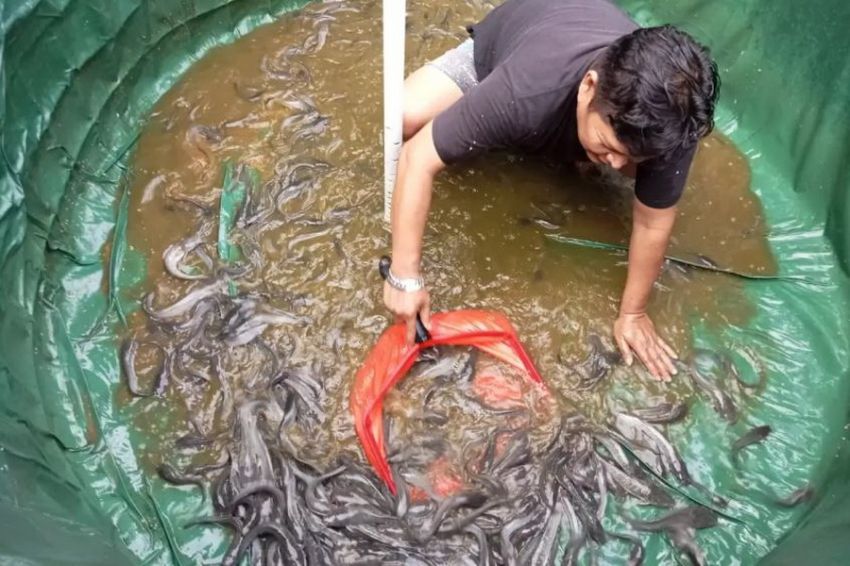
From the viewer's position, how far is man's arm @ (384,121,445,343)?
1794 mm

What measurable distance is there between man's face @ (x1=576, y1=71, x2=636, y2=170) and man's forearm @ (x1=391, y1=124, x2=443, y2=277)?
371 mm

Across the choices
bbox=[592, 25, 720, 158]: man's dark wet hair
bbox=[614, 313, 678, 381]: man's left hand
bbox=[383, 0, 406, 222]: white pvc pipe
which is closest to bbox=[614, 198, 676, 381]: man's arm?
bbox=[614, 313, 678, 381]: man's left hand

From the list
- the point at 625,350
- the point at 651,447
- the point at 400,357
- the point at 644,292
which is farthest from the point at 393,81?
the point at 651,447

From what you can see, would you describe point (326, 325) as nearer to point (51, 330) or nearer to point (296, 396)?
point (296, 396)

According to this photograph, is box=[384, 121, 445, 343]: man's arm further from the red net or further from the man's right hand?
the red net

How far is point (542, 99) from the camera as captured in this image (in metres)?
1.79

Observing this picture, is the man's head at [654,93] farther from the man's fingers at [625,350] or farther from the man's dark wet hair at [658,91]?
the man's fingers at [625,350]

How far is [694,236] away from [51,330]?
1992 mm

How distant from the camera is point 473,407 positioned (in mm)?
2010

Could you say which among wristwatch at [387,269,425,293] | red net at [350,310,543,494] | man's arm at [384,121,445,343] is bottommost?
red net at [350,310,543,494]

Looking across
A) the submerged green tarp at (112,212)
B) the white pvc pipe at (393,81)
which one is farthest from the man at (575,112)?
the submerged green tarp at (112,212)

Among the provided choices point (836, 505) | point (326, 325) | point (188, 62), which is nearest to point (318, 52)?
point (188, 62)

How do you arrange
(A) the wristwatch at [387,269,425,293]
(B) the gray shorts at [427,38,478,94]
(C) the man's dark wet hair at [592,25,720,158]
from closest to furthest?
(C) the man's dark wet hair at [592,25,720,158]
(A) the wristwatch at [387,269,425,293]
(B) the gray shorts at [427,38,478,94]

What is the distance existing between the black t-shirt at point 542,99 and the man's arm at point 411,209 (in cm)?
4
